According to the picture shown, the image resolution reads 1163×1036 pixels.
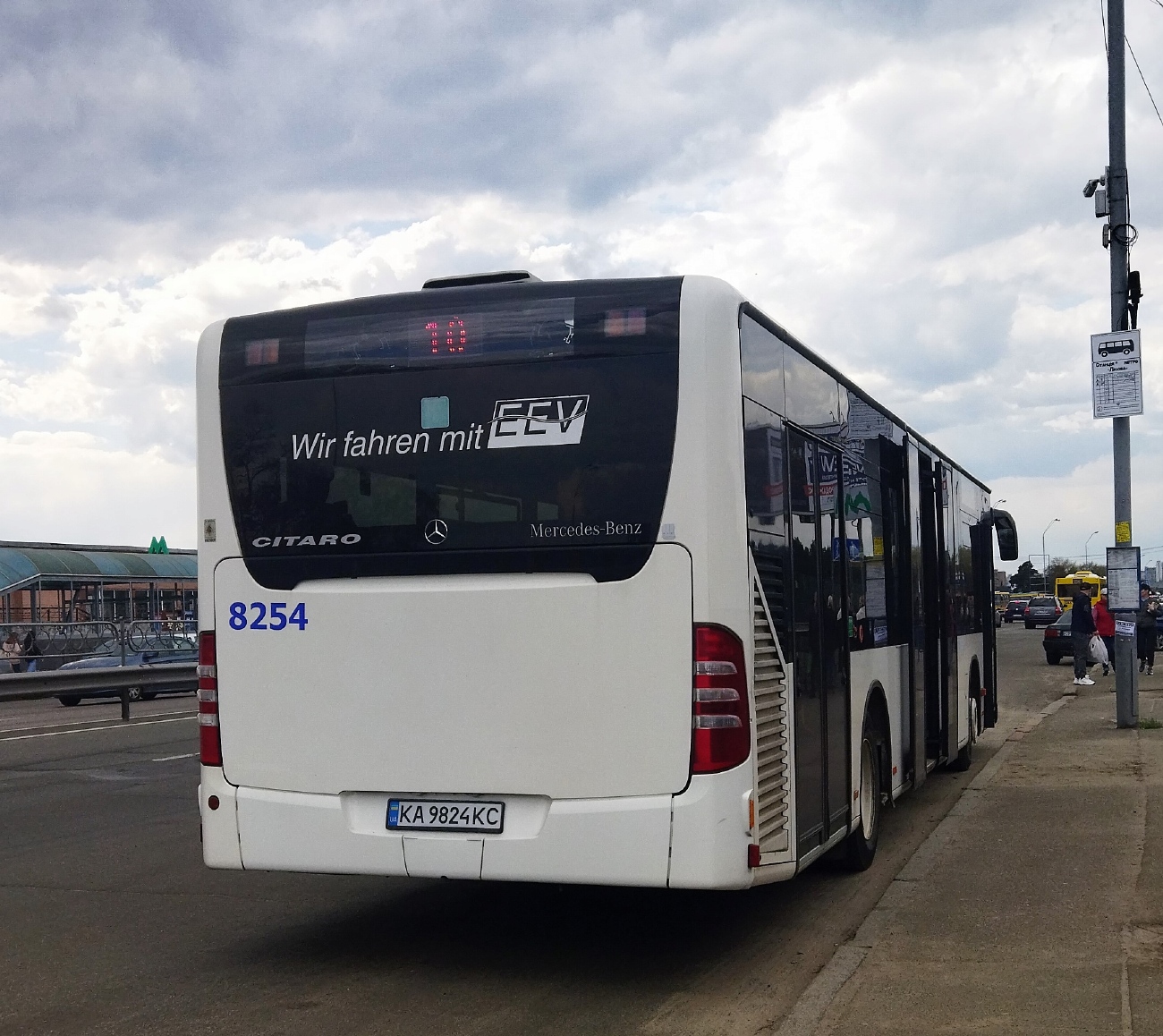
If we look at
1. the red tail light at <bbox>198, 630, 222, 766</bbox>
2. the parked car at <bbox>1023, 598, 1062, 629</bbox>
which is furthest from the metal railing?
the parked car at <bbox>1023, 598, 1062, 629</bbox>

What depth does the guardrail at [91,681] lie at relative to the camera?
18406 mm

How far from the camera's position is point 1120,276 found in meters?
16.7

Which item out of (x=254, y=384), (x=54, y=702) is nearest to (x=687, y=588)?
(x=254, y=384)

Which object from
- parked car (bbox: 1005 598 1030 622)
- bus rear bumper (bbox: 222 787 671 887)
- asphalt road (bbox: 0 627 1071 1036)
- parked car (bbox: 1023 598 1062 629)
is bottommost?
parked car (bbox: 1005 598 1030 622)

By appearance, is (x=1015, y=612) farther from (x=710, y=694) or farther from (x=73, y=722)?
(x=710, y=694)

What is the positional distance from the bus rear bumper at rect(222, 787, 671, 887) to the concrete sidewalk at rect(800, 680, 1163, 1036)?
954 millimetres

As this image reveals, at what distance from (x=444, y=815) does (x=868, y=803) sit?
3438 millimetres

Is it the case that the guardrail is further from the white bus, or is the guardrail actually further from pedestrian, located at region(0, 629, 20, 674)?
the white bus

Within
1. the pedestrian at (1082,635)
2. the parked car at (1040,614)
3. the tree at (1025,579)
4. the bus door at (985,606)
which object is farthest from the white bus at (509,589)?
the tree at (1025,579)

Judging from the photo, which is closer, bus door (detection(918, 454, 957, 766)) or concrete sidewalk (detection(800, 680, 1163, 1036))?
concrete sidewalk (detection(800, 680, 1163, 1036))

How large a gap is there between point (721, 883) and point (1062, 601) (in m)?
84.8

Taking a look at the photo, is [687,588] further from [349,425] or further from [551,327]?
[349,425]

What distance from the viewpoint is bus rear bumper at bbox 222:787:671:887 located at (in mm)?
5789

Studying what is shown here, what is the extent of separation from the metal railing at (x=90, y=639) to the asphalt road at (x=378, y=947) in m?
17.5
